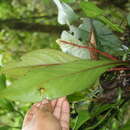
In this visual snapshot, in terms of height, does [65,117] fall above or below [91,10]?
below

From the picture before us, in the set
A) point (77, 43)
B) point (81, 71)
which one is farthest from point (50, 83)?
point (77, 43)

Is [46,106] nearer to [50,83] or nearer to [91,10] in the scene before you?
[50,83]

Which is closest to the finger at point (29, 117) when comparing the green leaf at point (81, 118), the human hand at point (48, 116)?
the human hand at point (48, 116)

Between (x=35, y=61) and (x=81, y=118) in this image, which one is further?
(x=81, y=118)

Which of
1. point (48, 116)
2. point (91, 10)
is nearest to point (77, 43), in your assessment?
point (91, 10)

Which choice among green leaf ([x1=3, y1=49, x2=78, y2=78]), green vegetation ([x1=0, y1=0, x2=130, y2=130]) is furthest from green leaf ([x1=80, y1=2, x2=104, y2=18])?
green leaf ([x1=3, y1=49, x2=78, y2=78])
